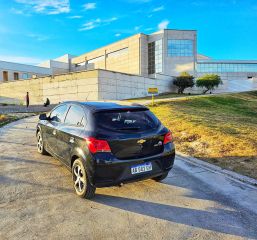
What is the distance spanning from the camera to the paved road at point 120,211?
3299 millimetres

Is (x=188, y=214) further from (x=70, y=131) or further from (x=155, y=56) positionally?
(x=155, y=56)

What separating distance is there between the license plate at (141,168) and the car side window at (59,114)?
2.22 metres

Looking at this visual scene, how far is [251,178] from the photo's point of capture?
519cm

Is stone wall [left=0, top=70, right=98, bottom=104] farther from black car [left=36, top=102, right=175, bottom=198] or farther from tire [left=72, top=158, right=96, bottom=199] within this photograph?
tire [left=72, top=158, right=96, bottom=199]

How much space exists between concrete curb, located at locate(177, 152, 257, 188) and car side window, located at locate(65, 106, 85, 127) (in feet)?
10.8

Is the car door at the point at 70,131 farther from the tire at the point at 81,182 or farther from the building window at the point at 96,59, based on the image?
the building window at the point at 96,59

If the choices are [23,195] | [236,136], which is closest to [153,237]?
[23,195]

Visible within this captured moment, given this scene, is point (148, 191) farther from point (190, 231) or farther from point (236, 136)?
point (236, 136)

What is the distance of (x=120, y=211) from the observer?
12.8 ft

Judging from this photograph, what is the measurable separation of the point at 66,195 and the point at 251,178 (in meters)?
3.75

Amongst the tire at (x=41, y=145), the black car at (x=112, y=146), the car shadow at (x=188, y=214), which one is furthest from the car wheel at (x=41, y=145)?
the car shadow at (x=188, y=214)

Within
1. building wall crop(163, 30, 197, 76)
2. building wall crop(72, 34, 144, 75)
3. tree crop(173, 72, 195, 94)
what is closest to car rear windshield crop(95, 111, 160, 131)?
tree crop(173, 72, 195, 94)

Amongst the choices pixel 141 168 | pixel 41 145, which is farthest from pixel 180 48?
pixel 141 168

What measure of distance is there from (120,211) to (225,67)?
63.9 metres
